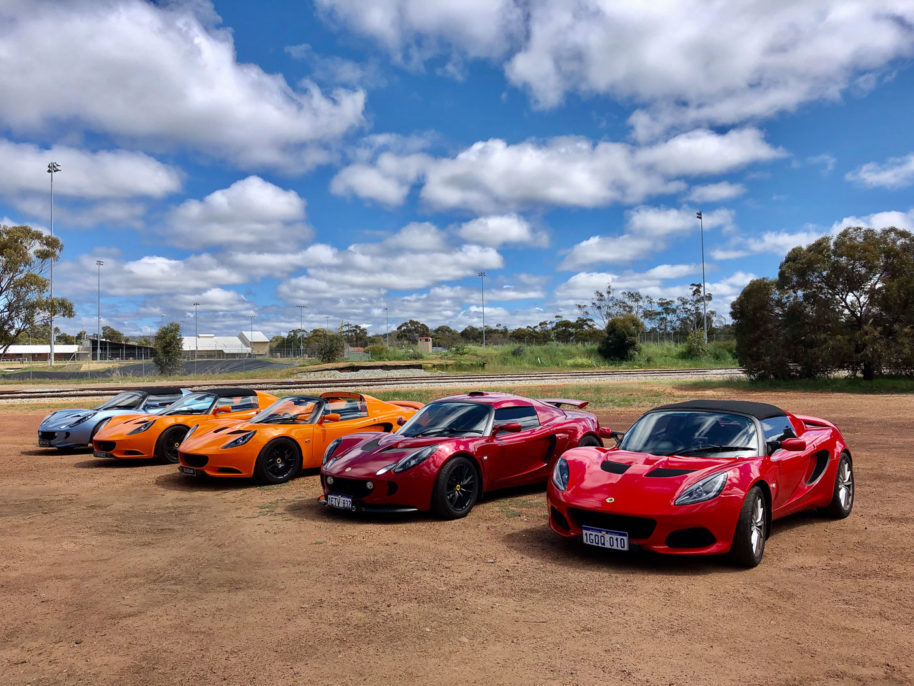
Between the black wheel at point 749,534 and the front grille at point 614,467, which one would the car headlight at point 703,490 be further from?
the front grille at point 614,467

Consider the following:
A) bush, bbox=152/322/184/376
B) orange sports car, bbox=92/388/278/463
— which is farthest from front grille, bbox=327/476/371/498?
bush, bbox=152/322/184/376

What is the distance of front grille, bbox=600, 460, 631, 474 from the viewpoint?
231 inches

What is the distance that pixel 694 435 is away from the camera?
624cm

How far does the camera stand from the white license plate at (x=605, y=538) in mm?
5383

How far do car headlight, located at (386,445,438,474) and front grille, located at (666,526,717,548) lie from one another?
274cm

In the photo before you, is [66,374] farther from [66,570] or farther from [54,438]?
[66,570]

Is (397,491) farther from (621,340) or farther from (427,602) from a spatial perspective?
(621,340)

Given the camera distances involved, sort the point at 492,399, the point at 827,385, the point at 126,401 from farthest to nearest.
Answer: the point at 827,385 → the point at 126,401 → the point at 492,399

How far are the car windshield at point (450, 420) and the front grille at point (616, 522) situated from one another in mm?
2292

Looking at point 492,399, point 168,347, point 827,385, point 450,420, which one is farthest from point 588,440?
point 168,347

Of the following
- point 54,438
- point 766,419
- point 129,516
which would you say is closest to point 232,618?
point 129,516

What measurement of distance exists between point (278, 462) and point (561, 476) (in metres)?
4.93

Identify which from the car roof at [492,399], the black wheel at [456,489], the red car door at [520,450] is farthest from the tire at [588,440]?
the black wheel at [456,489]

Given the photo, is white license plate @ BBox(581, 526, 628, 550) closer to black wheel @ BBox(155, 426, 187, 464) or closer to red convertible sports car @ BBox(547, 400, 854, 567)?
red convertible sports car @ BBox(547, 400, 854, 567)
